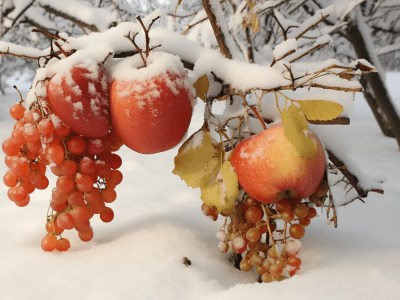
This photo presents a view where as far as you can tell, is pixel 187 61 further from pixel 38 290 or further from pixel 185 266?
pixel 38 290

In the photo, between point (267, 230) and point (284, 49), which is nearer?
point (284, 49)

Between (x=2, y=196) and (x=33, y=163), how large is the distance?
649mm

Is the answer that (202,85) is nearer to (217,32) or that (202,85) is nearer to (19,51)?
(217,32)

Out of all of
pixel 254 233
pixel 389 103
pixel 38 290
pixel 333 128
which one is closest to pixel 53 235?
pixel 38 290

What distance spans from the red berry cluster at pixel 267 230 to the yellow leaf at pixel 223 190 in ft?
0.22

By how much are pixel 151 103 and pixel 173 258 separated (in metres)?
0.35

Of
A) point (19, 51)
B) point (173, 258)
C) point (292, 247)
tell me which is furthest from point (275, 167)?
point (19, 51)

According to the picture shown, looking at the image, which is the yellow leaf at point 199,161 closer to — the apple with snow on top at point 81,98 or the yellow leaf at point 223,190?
the yellow leaf at point 223,190

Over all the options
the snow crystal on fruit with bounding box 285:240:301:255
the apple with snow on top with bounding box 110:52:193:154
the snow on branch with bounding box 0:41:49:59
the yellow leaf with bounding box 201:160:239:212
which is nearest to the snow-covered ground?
the snow crystal on fruit with bounding box 285:240:301:255

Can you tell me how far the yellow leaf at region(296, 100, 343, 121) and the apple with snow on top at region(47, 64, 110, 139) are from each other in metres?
0.37


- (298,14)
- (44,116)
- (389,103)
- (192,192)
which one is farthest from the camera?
(298,14)

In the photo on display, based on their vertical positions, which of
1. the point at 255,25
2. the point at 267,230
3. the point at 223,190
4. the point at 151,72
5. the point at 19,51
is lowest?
the point at 267,230

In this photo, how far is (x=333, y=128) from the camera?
1.00 m

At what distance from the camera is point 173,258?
0.95m
